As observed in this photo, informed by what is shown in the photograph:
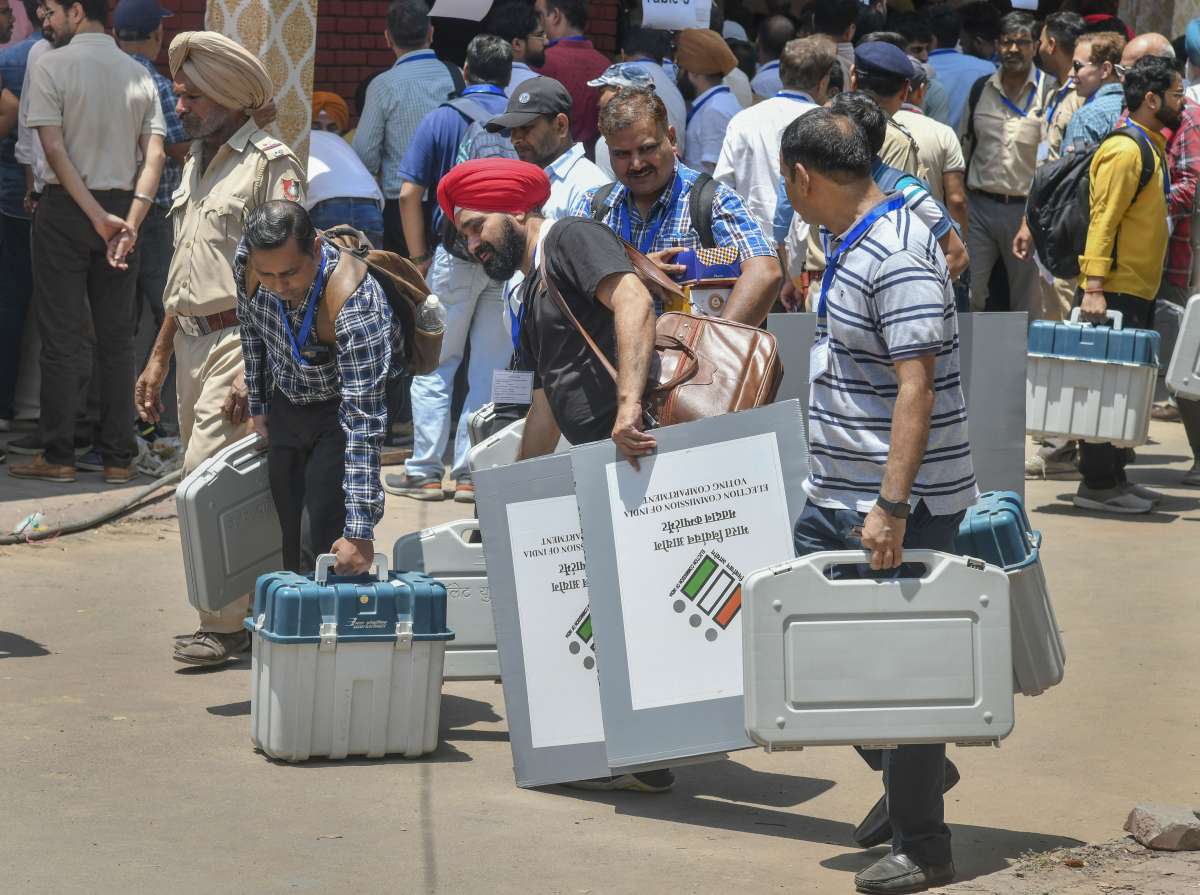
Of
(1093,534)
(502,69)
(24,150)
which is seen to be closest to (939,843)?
(1093,534)

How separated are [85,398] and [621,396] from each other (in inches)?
222

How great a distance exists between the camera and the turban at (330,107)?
32.6ft

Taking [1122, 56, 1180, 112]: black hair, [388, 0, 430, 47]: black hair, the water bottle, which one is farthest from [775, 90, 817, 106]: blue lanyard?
the water bottle

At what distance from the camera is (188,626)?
6793mm

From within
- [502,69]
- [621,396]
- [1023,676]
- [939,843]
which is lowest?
[939,843]

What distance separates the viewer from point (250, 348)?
5.76m

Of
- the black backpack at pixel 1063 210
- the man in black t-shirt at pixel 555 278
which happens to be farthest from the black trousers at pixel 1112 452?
the man in black t-shirt at pixel 555 278

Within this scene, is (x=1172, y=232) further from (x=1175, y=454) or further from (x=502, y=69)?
(x=502, y=69)

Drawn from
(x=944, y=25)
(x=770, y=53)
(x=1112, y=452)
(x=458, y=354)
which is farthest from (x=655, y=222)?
(x=944, y=25)

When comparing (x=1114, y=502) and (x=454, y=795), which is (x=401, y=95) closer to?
(x=1114, y=502)

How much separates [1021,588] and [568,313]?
1384 mm

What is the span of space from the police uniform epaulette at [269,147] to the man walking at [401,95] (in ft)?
10.3

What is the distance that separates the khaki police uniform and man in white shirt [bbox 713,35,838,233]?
8.73ft

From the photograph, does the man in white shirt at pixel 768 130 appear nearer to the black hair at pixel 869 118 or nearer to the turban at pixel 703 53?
the turban at pixel 703 53
